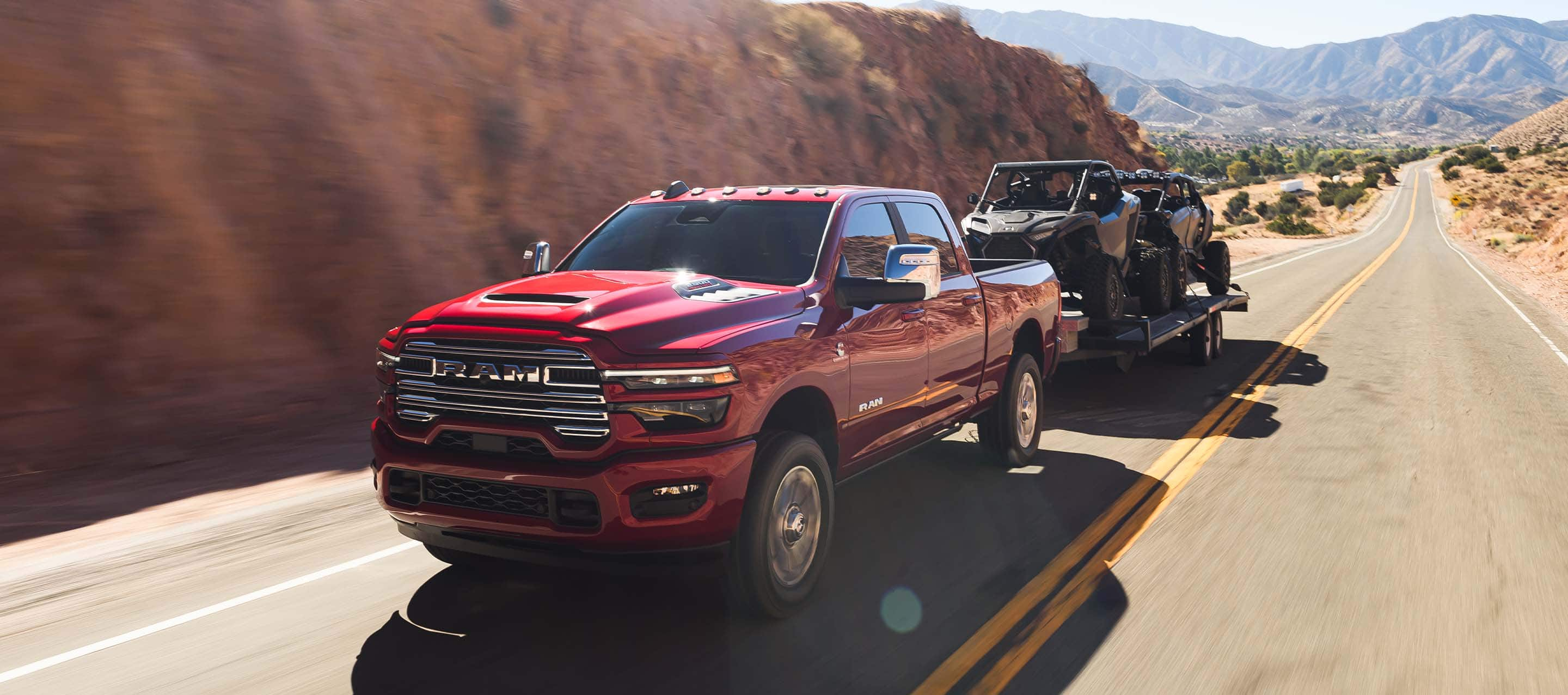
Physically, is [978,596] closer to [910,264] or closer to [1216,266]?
[910,264]

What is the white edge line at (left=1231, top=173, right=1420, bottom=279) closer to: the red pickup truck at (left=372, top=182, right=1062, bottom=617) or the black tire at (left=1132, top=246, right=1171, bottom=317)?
the black tire at (left=1132, top=246, right=1171, bottom=317)

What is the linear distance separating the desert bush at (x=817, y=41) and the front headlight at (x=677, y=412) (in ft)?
88.4

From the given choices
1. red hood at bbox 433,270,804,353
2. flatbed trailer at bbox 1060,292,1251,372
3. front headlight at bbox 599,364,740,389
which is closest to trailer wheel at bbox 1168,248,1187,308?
flatbed trailer at bbox 1060,292,1251,372

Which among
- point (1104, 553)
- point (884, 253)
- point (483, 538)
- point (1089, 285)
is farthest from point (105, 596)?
point (1089, 285)

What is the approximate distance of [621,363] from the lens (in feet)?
13.9

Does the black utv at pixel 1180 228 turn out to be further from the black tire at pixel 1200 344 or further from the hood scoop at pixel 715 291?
the hood scoop at pixel 715 291

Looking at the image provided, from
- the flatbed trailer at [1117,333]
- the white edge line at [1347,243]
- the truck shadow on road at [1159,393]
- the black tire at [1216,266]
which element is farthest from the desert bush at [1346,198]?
the flatbed trailer at [1117,333]

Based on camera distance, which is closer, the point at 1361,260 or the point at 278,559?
the point at 278,559

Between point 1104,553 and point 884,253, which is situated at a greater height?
point 884,253

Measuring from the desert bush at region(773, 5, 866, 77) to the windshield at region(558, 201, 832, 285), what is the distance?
2510cm

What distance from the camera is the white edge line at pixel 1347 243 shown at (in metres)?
31.8

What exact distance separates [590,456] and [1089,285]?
7897 mm

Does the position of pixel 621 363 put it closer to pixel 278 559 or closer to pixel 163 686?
pixel 163 686

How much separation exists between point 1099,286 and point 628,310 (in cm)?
757
